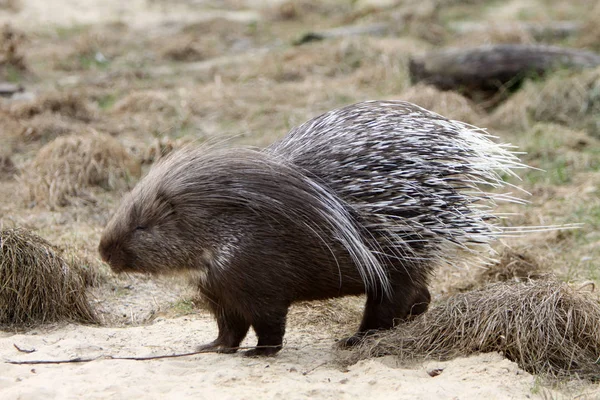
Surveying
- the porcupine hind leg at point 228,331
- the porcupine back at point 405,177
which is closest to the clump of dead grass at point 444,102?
the porcupine back at point 405,177

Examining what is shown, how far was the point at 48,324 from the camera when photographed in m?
4.34

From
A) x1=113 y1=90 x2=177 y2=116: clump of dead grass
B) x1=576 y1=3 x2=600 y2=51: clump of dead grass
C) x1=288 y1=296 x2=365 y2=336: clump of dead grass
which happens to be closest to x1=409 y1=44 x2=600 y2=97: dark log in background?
x1=576 y1=3 x2=600 y2=51: clump of dead grass

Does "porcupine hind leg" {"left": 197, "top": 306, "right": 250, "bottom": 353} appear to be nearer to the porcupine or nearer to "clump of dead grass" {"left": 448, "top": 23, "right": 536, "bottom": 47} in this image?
the porcupine

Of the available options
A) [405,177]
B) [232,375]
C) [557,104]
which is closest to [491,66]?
[557,104]

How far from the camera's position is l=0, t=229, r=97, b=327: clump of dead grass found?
4.32 meters

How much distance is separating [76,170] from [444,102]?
12.2ft

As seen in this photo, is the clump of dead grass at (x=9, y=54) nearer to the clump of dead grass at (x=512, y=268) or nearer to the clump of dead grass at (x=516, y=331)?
the clump of dead grass at (x=512, y=268)

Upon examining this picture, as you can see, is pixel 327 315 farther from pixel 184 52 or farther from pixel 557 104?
pixel 184 52

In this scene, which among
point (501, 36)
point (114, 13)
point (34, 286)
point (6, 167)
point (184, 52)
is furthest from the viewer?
point (114, 13)

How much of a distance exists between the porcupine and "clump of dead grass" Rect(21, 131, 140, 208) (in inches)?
107

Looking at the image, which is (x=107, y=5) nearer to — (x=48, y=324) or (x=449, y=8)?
(x=449, y=8)

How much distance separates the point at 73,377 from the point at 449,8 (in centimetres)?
1302

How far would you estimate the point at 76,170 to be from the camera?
265 inches

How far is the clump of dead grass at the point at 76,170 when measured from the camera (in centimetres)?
651
